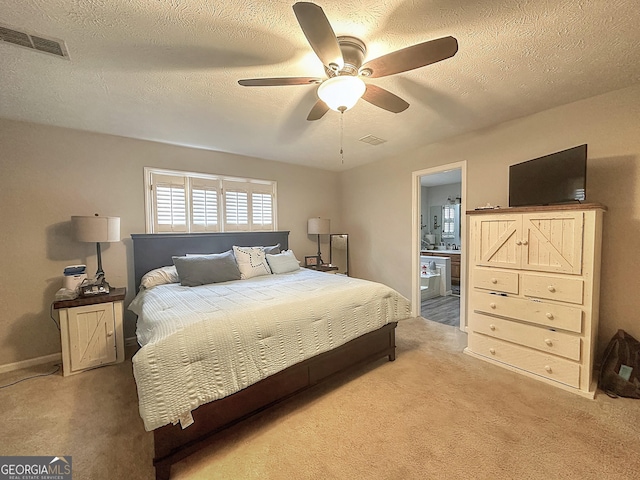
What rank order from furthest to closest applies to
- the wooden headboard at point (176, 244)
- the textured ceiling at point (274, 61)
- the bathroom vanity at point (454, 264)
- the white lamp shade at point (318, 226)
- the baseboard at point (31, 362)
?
1. the bathroom vanity at point (454, 264)
2. the white lamp shade at point (318, 226)
3. the wooden headboard at point (176, 244)
4. the baseboard at point (31, 362)
5. the textured ceiling at point (274, 61)

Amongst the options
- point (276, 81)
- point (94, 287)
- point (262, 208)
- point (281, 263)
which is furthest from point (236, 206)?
point (276, 81)

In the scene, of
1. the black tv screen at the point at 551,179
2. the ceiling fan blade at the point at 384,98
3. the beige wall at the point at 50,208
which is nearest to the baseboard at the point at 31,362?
the beige wall at the point at 50,208

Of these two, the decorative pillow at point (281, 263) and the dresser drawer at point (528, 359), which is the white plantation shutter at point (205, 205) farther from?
the dresser drawer at point (528, 359)

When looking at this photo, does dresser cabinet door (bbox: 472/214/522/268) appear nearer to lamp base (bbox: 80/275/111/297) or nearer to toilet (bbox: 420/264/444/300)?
toilet (bbox: 420/264/444/300)

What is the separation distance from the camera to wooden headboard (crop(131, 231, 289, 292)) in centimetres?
320

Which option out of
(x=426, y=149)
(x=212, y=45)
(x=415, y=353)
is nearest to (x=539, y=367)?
(x=415, y=353)

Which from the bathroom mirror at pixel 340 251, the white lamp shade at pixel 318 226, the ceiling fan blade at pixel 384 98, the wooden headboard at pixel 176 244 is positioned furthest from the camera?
the bathroom mirror at pixel 340 251

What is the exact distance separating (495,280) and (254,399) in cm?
240

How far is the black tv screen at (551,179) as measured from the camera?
2154 mm

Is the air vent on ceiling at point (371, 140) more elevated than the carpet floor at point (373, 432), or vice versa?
the air vent on ceiling at point (371, 140)

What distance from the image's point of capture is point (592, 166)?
2.40 m

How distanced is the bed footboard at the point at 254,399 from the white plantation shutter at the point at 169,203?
256 cm

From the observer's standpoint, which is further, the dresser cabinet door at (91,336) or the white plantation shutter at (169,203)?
the white plantation shutter at (169,203)

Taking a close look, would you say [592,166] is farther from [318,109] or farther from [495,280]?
[318,109]
